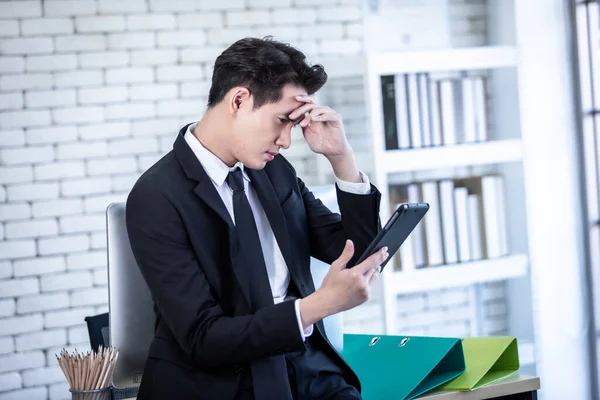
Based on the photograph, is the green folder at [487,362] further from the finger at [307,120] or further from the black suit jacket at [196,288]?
the finger at [307,120]

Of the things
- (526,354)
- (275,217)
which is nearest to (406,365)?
(275,217)

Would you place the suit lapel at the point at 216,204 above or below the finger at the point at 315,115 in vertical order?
below

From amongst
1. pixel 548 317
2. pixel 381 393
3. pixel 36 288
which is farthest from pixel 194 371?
pixel 548 317

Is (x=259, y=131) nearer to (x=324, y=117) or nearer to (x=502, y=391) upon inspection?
(x=324, y=117)

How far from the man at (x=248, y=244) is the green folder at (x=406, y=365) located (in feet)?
0.27

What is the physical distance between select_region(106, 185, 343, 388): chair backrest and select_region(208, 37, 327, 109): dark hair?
0.42 meters

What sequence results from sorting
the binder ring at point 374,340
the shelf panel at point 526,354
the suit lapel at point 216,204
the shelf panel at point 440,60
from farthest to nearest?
the shelf panel at point 526,354
the shelf panel at point 440,60
the binder ring at point 374,340
the suit lapel at point 216,204

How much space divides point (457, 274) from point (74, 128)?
6.09 feet

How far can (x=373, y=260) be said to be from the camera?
1.81 metres

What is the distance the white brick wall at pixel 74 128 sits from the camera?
370 centimetres

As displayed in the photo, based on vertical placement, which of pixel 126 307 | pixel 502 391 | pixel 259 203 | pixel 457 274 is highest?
pixel 259 203

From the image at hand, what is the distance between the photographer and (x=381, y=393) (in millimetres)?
2029

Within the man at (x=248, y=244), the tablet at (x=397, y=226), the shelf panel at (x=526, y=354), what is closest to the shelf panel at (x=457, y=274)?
the shelf panel at (x=526, y=354)

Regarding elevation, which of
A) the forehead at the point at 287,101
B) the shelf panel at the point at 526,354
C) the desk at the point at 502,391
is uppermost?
the forehead at the point at 287,101
